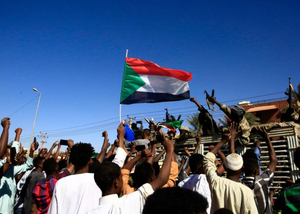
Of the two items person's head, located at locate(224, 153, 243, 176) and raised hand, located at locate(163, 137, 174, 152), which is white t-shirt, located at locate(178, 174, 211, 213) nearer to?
person's head, located at locate(224, 153, 243, 176)

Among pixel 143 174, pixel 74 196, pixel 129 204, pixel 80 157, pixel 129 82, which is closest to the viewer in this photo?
pixel 129 204

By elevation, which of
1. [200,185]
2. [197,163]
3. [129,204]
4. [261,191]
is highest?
[197,163]

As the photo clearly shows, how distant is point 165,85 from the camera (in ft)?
30.1

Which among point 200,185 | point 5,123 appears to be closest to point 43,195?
point 5,123

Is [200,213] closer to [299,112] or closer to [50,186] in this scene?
[50,186]

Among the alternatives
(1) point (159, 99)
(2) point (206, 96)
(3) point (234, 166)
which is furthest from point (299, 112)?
(3) point (234, 166)

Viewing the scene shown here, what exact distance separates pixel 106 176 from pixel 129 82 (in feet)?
21.2

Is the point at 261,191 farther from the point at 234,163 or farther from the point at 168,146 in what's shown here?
the point at 168,146

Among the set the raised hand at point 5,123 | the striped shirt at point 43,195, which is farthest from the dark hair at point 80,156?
the raised hand at point 5,123

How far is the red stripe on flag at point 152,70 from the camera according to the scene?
8727 millimetres

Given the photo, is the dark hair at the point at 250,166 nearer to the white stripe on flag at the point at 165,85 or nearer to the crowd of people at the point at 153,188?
the crowd of people at the point at 153,188

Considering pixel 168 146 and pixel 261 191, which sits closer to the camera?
pixel 168 146

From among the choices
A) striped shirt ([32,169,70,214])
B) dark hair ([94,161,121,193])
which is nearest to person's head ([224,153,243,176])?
dark hair ([94,161,121,193])

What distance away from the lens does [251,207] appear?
8.63 ft
